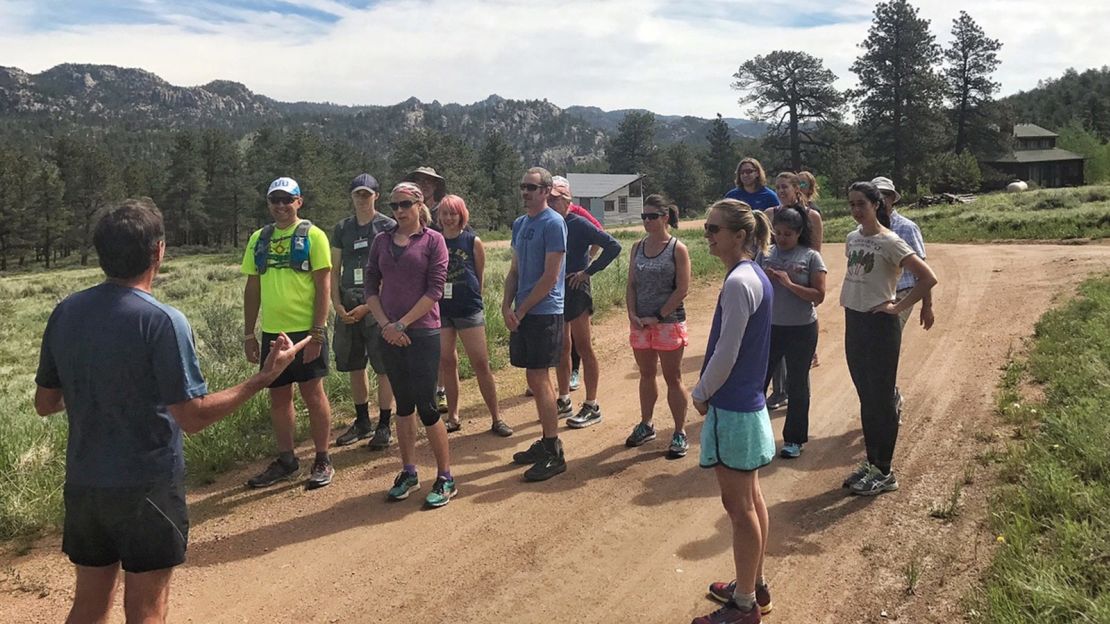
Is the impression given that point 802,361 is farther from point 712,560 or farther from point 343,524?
point 343,524

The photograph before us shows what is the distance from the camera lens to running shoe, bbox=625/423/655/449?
217 inches

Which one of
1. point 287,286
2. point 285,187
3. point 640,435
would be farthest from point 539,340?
point 285,187

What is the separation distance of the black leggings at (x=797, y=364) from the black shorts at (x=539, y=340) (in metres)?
1.62

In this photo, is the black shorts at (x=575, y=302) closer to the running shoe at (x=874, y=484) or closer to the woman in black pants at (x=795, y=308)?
the woman in black pants at (x=795, y=308)

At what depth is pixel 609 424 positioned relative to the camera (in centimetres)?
609

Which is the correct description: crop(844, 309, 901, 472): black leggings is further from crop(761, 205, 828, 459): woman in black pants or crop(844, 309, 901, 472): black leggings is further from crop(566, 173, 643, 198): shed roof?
crop(566, 173, 643, 198): shed roof

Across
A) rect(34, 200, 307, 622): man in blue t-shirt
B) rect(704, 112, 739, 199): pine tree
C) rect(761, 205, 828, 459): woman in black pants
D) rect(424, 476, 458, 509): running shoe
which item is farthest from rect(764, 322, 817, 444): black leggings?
rect(704, 112, 739, 199): pine tree

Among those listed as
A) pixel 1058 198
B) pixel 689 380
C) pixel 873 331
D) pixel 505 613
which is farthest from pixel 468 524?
pixel 1058 198

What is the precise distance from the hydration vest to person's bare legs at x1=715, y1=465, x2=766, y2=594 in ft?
10.3

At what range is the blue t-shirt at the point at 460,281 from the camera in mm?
5734

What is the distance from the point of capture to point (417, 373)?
4410 millimetres

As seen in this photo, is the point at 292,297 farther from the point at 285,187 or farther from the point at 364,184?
the point at 364,184

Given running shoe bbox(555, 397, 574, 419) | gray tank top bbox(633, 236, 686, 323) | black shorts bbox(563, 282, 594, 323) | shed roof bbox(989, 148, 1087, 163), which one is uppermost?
shed roof bbox(989, 148, 1087, 163)

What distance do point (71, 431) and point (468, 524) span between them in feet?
8.04
